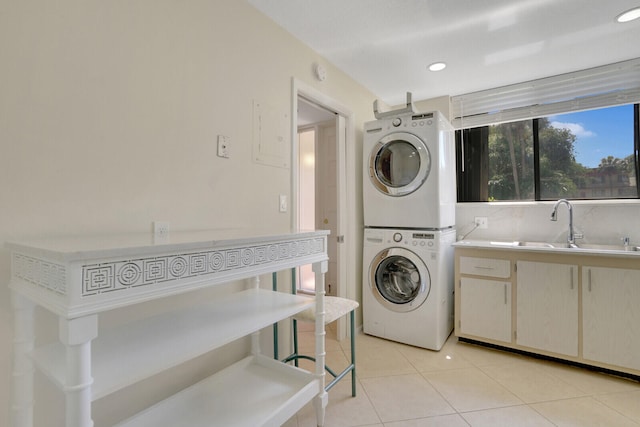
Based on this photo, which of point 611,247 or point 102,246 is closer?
point 102,246

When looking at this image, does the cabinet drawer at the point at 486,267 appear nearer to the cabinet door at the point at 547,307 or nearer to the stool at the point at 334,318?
the cabinet door at the point at 547,307

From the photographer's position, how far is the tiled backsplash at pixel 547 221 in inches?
93.4

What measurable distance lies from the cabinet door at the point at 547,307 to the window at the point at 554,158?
898 millimetres

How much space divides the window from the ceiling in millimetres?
459

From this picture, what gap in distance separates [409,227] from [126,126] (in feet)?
6.69

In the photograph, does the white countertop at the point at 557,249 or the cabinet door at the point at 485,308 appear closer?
the white countertop at the point at 557,249

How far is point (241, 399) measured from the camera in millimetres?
1363

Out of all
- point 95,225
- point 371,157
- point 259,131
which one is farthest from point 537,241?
point 95,225

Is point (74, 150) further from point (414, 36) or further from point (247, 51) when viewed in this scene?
point (414, 36)

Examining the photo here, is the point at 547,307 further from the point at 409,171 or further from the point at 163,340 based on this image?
the point at 163,340

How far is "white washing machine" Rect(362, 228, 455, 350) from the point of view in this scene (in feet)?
7.87

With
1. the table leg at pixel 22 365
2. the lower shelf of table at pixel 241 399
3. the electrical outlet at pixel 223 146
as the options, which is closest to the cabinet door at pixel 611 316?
the lower shelf of table at pixel 241 399

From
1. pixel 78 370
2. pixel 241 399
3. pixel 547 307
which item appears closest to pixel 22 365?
pixel 78 370

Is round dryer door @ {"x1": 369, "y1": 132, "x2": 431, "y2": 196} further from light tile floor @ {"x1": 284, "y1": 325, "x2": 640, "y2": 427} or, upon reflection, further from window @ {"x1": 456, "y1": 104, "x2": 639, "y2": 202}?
light tile floor @ {"x1": 284, "y1": 325, "x2": 640, "y2": 427}
